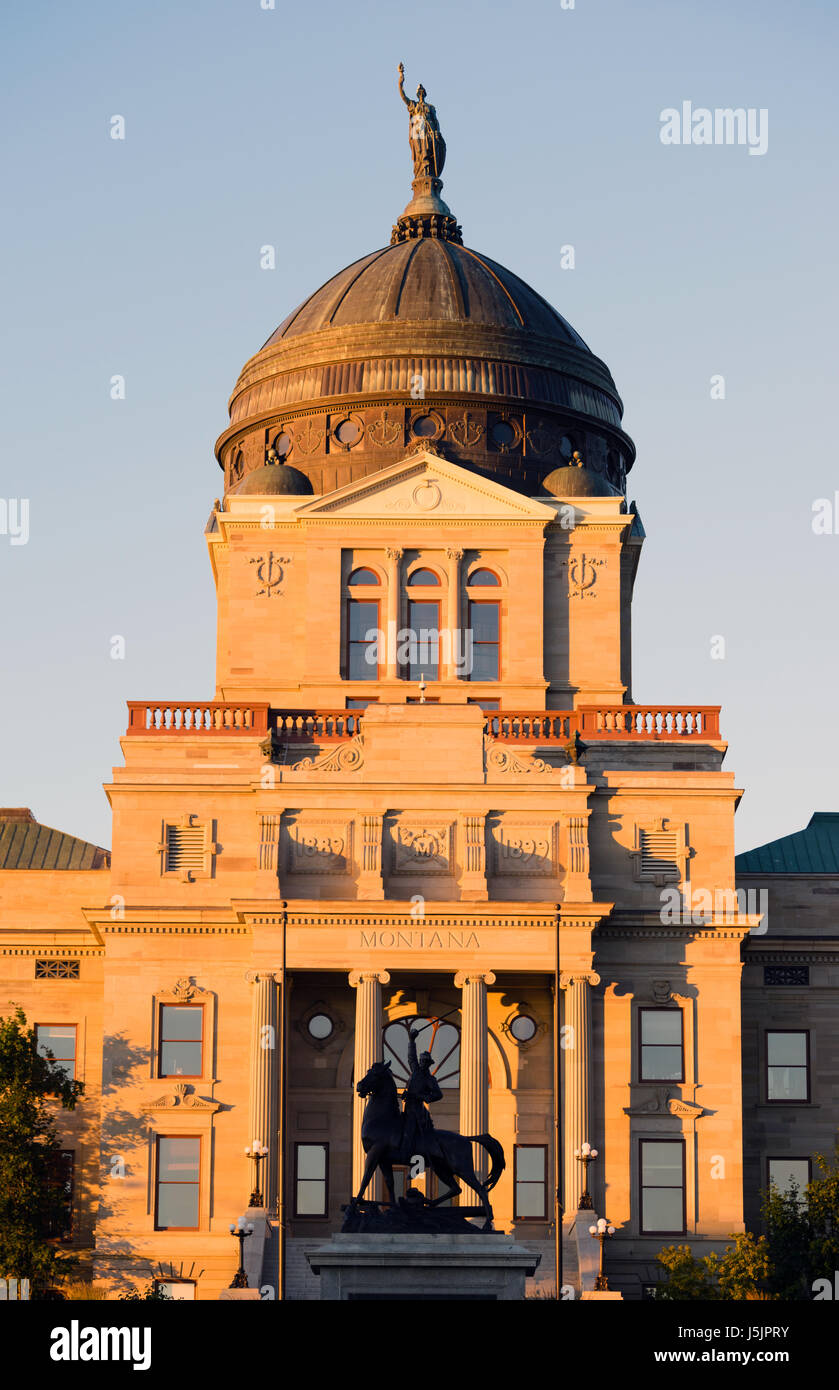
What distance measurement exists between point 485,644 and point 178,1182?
19.3 metres

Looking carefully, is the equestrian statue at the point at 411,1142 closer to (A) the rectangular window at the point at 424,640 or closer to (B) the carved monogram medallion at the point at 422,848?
(B) the carved monogram medallion at the point at 422,848

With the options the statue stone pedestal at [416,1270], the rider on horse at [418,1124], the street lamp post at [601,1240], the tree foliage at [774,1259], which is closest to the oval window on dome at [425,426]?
the tree foliage at [774,1259]

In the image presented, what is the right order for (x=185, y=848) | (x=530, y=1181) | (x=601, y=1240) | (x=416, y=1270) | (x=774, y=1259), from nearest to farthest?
(x=416, y=1270)
(x=601, y=1240)
(x=774, y=1259)
(x=530, y=1181)
(x=185, y=848)

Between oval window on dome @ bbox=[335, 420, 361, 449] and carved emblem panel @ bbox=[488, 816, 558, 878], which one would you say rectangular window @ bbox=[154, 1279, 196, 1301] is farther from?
oval window on dome @ bbox=[335, 420, 361, 449]

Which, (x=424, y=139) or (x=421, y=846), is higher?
(x=424, y=139)

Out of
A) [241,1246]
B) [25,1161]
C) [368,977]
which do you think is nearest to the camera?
[241,1246]

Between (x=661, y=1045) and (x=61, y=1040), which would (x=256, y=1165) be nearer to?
(x=61, y=1040)

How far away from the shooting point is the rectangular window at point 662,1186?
212 ft

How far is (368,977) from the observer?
63.6 meters

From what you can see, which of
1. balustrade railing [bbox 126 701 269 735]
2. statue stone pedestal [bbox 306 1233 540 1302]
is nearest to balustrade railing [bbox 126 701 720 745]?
balustrade railing [bbox 126 701 269 735]

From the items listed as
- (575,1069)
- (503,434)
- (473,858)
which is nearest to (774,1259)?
(575,1069)

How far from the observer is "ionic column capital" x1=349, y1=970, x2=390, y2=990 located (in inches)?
2501

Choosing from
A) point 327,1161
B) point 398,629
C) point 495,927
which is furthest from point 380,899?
point 398,629

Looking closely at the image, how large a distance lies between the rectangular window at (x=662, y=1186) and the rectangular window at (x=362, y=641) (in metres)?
17.2
